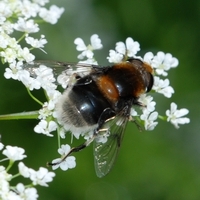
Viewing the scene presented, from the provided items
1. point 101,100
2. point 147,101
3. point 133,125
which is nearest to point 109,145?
point 101,100

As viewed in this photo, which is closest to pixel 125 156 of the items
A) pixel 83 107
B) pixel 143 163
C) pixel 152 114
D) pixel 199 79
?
pixel 143 163

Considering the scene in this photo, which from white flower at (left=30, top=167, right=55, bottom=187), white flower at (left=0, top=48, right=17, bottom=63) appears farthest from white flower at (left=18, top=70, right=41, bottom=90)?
white flower at (left=30, top=167, right=55, bottom=187)

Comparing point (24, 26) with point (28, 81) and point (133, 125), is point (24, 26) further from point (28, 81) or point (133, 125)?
point (133, 125)

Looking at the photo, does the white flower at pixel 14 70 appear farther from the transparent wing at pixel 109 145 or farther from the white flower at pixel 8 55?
the transparent wing at pixel 109 145

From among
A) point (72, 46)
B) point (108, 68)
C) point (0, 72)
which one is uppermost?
point (72, 46)

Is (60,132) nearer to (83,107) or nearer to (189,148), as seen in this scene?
(83,107)

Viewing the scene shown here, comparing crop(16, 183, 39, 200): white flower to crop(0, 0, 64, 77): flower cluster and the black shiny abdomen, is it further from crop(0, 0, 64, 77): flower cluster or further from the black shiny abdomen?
crop(0, 0, 64, 77): flower cluster

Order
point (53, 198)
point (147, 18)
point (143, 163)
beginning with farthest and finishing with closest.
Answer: point (147, 18) < point (143, 163) < point (53, 198)

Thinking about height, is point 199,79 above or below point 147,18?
below
